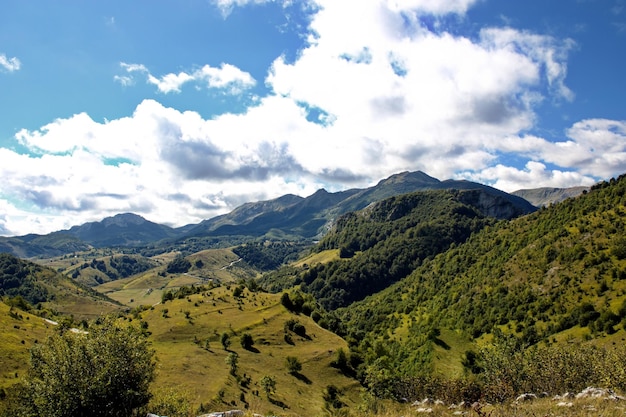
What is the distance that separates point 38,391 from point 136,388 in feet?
22.3

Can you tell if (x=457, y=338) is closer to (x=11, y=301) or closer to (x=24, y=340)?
(x=24, y=340)

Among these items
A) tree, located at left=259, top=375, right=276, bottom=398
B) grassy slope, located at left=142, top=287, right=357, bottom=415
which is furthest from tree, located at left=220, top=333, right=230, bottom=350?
tree, located at left=259, top=375, right=276, bottom=398

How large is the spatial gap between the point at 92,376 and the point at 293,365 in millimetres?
85653

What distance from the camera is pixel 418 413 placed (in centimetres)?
2219

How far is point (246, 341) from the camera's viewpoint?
123m

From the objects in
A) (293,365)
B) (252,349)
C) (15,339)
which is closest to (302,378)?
(293,365)

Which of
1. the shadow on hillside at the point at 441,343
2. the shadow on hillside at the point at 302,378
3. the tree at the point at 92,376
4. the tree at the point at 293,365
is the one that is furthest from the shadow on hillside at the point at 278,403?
the shadow on hillside at the point at 441,343

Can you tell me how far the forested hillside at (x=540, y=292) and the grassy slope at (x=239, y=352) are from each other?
15.0 m

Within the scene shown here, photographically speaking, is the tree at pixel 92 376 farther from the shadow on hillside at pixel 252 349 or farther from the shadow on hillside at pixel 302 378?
the shadow on hillside at pixel 252 349

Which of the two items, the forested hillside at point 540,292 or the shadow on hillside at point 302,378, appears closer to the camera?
the shadow on hillside at point 302,378

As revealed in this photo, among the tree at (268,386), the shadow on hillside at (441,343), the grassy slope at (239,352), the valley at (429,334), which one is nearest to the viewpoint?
the valley at (429,334)

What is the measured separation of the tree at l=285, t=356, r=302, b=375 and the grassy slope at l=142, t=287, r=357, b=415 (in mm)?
1468

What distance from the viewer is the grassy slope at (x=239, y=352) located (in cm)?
7606

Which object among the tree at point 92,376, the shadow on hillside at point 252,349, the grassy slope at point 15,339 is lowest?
the shadow on hillside at point 252,349
